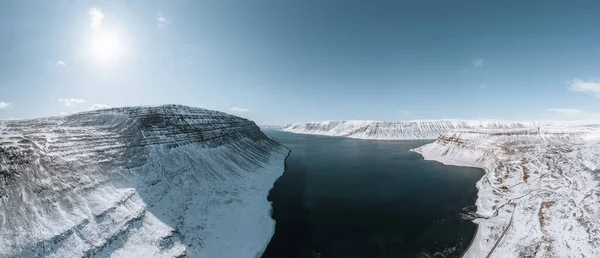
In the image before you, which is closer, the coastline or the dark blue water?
the dark blue water

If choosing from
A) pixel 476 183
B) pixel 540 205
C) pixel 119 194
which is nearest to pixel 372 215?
pixel 540 205

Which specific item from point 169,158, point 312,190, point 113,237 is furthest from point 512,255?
point 169,158

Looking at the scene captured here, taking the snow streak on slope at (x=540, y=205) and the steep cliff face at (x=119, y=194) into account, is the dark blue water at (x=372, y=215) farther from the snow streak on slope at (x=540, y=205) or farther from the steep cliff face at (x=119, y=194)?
the steep cliff face at (x=119, y=194)

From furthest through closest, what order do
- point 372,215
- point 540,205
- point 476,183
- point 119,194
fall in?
1. point 476,183
2. point 372,215
3. point 540,205
4. point 119,194

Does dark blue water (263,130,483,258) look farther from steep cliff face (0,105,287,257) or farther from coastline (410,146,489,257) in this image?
steep cliff face (0,105,287,257)

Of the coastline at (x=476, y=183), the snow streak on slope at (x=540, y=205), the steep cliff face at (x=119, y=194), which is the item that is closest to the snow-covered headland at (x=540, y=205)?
the snow streak on slope at (x=540, y=205)

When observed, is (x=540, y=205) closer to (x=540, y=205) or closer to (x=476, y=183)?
(x=540, y=205)

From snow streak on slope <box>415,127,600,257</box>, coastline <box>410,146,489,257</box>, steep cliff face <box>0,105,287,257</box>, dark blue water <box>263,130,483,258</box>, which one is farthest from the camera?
coastline <box>410,146,489,257</box>

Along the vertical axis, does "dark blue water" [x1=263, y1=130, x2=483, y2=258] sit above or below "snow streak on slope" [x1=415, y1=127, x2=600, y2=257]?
below

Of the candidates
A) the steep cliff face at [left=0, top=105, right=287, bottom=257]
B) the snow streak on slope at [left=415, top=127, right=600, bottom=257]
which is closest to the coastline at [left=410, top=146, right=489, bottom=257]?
the snow streak on slope at [left=415, top=127, right=600, bottom=257]
